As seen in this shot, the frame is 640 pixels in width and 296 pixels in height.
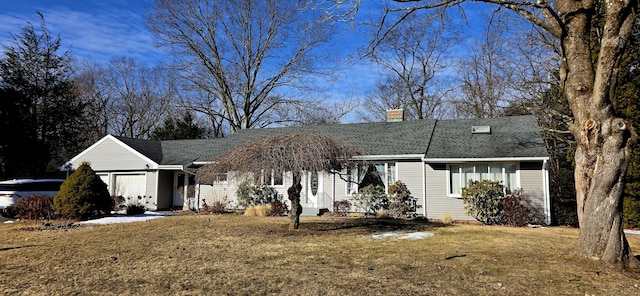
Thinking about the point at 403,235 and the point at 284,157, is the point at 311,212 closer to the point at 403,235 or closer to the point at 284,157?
the point at 403,235

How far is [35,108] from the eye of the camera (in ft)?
84.1

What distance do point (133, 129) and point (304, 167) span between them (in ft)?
103

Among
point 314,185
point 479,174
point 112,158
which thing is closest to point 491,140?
point 479,174

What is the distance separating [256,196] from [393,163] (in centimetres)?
615

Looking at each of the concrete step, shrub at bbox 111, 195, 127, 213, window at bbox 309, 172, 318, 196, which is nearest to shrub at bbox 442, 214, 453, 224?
the concrete step

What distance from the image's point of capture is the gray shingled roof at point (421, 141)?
15.0m

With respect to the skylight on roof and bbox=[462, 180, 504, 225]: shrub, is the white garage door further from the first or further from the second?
the skylight on roof

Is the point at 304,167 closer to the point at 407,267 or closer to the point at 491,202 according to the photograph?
the point at 407,267

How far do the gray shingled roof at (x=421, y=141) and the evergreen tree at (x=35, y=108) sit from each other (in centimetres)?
829

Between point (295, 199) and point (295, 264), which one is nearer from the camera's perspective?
point (295, 264)

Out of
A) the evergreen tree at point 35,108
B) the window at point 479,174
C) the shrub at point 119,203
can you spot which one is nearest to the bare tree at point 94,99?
the evergreen tree at point 35,108

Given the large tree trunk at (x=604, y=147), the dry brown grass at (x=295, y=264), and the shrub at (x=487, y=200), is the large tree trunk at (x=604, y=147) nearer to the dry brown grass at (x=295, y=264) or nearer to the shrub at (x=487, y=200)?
the dry brown grass at (x=295, y=264)

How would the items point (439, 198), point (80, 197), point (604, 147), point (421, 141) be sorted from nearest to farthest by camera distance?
point (604, 147)
point (80, 197)
point (439, 198)
point (421, 141)

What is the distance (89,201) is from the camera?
14.5 meters
